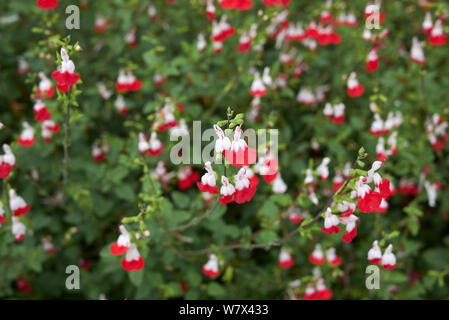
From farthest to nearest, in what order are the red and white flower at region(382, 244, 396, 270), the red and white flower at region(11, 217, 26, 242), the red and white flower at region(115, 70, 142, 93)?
the red and white flower at region(115, 70, 142, 93) → the red and white flower at region(11, 217, 26, 242) → the red and white flower at region(382, 244, 396, 270)

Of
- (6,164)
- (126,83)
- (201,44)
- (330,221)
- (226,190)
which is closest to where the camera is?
(226,190)

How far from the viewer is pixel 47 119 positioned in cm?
255

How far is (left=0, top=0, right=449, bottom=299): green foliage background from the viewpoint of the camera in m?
2.63

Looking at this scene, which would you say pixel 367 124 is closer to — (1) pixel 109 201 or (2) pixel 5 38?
(1) pixel 109 201

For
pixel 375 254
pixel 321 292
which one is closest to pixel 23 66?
pixel 321 292

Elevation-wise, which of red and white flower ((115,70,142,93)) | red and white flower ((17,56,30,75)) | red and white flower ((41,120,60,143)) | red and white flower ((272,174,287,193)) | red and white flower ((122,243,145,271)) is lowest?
red and white flower ((122,243,145,271))

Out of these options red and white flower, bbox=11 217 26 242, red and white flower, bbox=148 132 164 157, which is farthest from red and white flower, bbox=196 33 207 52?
red and white flower, bbox=11 217 26 242

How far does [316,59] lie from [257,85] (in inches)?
38.2

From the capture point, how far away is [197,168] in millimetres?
3283

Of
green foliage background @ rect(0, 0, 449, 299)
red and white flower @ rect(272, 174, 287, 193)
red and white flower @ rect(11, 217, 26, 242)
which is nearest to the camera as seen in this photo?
red and white flower @ rect(11, 217, 26, 242)

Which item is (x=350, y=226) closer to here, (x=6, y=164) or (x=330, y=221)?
(x=330, y=221)

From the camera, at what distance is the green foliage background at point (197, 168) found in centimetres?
263

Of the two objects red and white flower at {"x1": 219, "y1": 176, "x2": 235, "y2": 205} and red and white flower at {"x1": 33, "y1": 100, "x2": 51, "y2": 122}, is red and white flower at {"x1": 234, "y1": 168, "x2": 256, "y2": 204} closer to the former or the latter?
red and white flower at {"x1": 219, "y1": 176, "x2": 235, "y2": 205}
